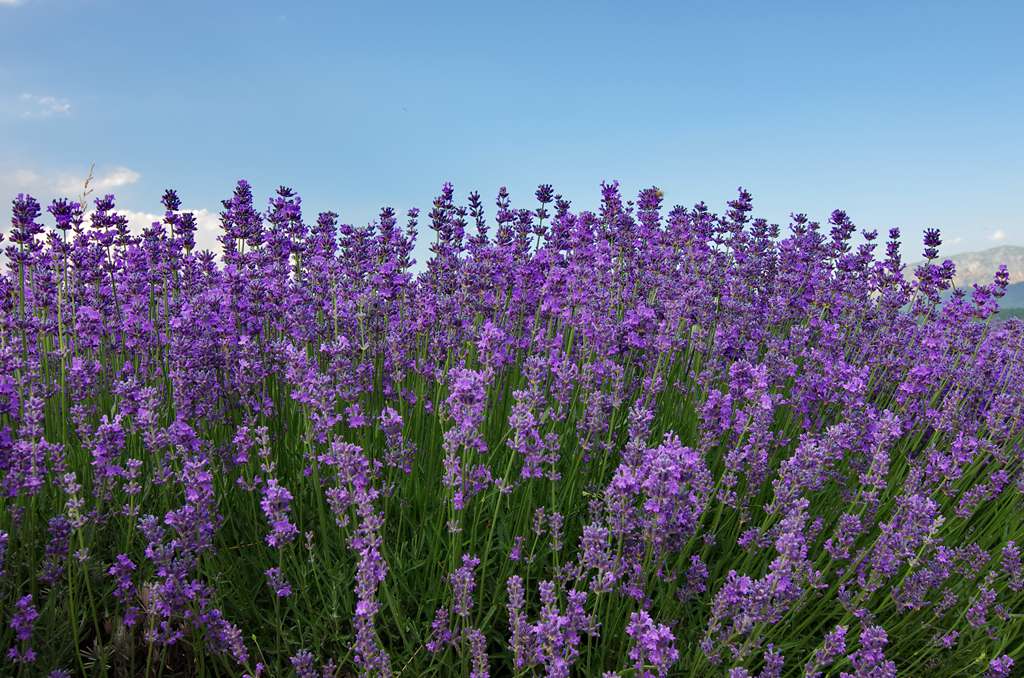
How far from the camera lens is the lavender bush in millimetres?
2363

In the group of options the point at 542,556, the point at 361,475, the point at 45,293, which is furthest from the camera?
the point at 45,293

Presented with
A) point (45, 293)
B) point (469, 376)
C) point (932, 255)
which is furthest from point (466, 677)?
point (932, 255)

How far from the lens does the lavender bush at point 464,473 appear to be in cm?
236

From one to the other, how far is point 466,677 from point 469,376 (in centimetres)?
119

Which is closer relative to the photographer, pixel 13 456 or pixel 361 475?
pixel 361 475

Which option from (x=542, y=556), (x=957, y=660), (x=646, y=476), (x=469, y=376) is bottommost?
(x=957, y=660)

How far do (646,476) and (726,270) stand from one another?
445 centimetres

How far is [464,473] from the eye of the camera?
2576 mm

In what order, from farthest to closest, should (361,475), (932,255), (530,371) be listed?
(932,255)
(530,371)
(361,475)

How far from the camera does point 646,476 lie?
2.28 metres

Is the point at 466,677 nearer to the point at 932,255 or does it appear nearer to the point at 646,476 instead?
the point at 646,476

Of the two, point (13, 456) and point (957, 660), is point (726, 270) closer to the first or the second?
point (957, 660)

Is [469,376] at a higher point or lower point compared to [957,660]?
higher

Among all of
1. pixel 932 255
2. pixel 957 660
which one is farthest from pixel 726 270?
pixel 957 660
